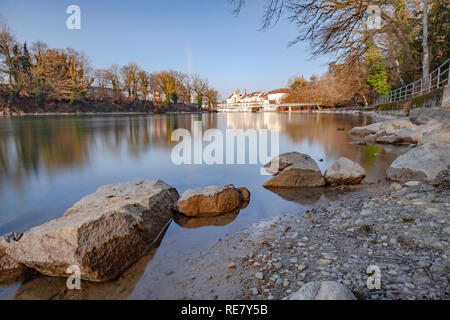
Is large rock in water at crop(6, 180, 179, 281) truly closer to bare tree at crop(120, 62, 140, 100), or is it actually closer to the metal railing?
the metal railing

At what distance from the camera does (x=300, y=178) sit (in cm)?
594

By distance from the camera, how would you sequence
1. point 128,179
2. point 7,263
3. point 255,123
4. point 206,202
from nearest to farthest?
point 7,263, point 206,202, point 128,179, point 255,123

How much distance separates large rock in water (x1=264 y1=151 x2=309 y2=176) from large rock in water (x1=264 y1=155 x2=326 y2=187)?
0.81 meters

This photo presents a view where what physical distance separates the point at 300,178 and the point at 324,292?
4265 millimetres

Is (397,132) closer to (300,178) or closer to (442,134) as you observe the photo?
(442,134)

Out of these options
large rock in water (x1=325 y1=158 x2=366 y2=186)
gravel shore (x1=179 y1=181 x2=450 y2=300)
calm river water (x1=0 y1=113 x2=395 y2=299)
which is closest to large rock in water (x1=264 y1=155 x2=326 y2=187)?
large rock in water (x1=325 y1=158 x2=366 y2=186)

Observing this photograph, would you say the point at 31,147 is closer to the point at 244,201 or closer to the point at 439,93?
the point at 244,201

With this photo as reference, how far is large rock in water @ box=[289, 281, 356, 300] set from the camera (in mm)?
1829

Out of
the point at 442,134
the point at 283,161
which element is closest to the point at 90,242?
the point at 283,161

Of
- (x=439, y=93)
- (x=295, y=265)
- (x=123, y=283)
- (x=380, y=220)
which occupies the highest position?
(x=439, y=93)

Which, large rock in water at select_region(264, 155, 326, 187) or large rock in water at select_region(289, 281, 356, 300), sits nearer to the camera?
large rock in water at select_region(289, 281, 356, 300)

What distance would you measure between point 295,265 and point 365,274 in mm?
684
